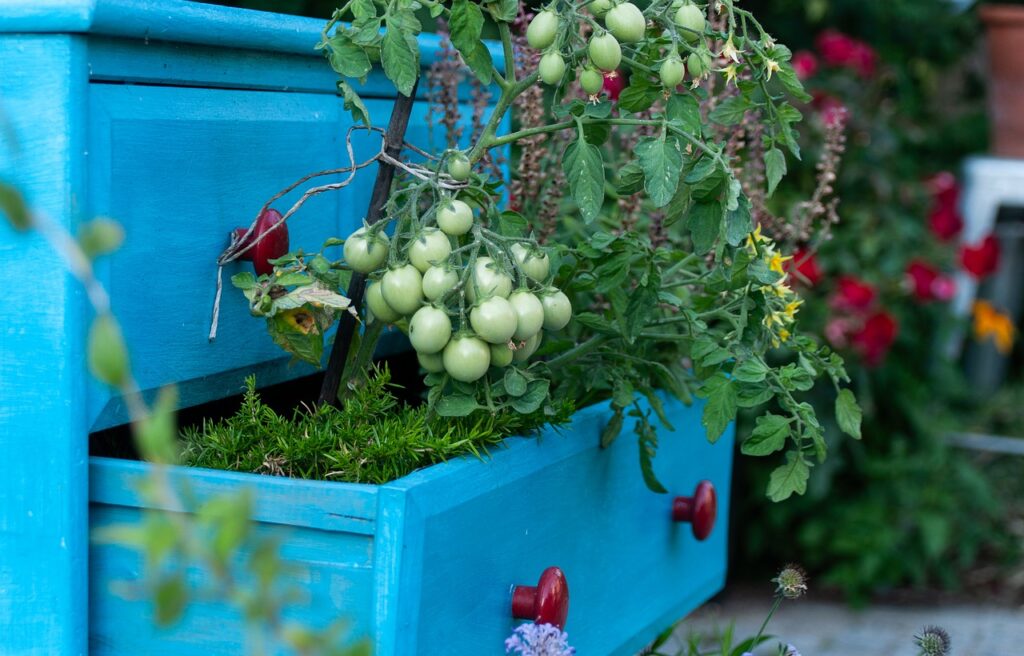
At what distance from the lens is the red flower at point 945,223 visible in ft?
11.1

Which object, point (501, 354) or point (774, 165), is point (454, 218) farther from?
point (774, 165)

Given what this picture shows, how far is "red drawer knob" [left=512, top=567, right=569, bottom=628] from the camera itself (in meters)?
1.11

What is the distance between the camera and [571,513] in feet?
4.18

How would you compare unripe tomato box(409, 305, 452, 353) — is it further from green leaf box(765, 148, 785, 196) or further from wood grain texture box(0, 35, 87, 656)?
green leaf box(765, 148, 785, 196)

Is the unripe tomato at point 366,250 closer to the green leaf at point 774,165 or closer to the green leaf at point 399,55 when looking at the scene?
the green leaf at point 399,55

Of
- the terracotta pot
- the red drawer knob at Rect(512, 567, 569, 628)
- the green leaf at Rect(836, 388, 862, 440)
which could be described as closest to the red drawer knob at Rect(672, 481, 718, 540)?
the green leaf at Rect(836, 388, 862, 440)

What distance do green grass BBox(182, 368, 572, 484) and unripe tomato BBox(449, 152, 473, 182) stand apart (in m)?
0.20

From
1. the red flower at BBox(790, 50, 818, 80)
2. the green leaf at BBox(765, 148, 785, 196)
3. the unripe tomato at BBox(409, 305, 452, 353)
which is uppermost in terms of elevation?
the red flower at BBox(790, 50, 818, 80)

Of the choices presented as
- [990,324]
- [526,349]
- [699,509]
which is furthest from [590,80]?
[990,324]

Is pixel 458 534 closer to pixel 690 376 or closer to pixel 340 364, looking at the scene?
pixel 340 364

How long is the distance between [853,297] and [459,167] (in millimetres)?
2133

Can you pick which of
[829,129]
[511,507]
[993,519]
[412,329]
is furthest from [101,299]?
[993,519]

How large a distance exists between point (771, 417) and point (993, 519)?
2.76 m

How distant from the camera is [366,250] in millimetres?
1077
